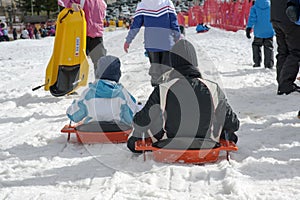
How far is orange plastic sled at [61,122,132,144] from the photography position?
3604mm

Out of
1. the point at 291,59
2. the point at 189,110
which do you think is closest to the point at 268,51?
the point at 291,59

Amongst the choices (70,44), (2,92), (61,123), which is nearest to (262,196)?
(61,123)

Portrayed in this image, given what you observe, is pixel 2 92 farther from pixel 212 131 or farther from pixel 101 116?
pixel 212 131

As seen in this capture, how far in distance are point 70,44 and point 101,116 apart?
6.39 ft

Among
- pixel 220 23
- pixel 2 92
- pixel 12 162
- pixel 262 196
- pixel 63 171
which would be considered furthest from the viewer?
pixel 220 23

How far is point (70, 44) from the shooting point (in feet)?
17.5

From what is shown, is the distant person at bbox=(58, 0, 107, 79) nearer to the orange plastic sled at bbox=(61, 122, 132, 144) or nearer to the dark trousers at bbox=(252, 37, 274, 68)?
the orange plastic sled at bbox=(61, 122, 132, 144)

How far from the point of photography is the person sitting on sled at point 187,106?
2951 mm

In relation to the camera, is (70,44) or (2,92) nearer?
(70,44)

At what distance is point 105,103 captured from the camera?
3717 mm

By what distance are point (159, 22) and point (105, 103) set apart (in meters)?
1.83

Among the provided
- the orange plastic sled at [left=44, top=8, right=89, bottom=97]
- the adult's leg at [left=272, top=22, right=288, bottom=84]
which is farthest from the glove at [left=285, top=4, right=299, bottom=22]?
the orange plastic sled at [left=44, top=8, right=89, bottom=97]

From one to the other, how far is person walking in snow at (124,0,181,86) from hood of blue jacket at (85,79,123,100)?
4.75 feet

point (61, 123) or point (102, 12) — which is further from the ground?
point (102, 12)
